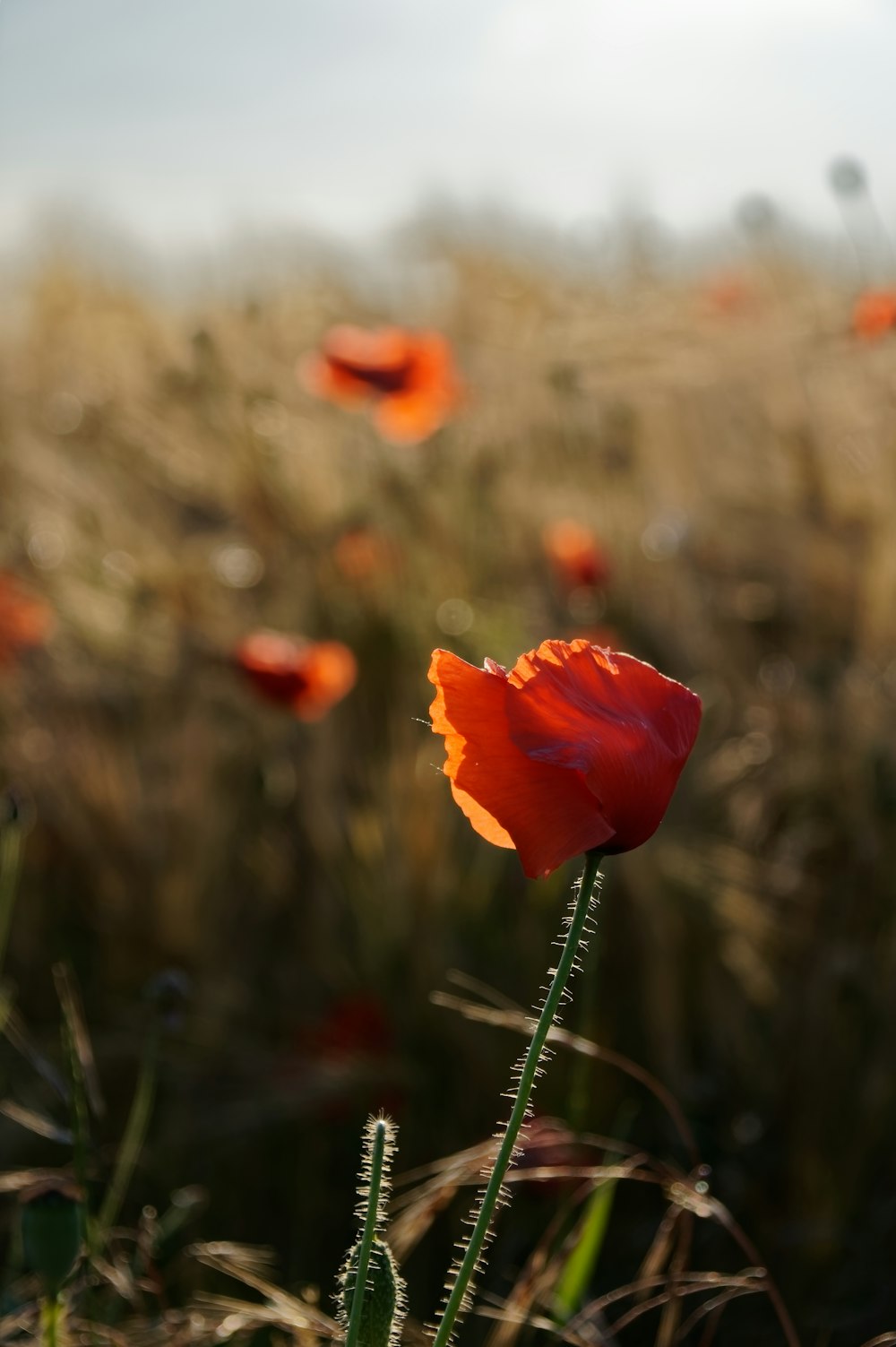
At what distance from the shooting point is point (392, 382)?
174 cm

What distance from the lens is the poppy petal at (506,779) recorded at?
510 millimetres

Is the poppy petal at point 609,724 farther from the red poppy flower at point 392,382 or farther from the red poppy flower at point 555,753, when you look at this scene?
the red poppy flower at point 392,382

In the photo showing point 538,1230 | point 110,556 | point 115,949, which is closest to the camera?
point 538,1230

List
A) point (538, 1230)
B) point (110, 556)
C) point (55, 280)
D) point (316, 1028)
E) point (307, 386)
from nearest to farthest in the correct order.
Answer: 1. point (538, 1230)
2. point (316, 1028)
3. point (110, 556)
4. point (307, 386)
5. point (55, 280)

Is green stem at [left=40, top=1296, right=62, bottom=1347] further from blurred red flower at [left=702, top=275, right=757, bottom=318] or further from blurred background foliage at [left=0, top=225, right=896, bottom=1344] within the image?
blurred red flower at [left=702, top=275, right=757, bottom=318]

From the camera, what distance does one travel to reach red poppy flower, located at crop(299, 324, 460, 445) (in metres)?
1.74

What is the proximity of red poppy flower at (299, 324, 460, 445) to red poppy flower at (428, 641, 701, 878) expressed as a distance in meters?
1.23

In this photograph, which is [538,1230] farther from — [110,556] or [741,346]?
[741,346]

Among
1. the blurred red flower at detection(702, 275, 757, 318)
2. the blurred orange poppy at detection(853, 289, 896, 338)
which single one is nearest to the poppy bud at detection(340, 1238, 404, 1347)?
the blurred orange poppy at detection(853, 289, 896, 338)

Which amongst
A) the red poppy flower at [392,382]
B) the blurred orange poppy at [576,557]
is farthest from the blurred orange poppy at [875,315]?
the red poppy flower at [392,382]

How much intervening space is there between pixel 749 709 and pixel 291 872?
449mm

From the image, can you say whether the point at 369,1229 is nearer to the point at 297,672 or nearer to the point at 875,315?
the point at 297,672

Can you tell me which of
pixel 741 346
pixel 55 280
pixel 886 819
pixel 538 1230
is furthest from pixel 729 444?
pixel 55 280

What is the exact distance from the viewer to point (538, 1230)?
111cm
